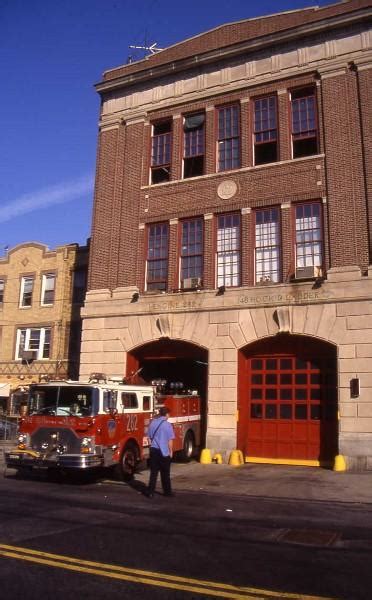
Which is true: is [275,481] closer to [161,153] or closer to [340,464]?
[340,464]

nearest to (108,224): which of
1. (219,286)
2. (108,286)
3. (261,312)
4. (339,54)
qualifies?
(108,286)

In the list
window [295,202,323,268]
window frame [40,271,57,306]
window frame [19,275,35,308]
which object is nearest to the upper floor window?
window [295,202,323,268]

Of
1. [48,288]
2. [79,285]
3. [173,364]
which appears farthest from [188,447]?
[48,288]

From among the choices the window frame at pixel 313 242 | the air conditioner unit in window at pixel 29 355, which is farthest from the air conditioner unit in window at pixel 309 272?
the air conditioner unit in window at pixel 29 355

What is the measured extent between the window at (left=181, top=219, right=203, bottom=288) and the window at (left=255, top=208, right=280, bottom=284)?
7.13 feet

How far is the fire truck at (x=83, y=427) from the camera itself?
41.2 ft

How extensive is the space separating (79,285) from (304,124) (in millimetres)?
17793

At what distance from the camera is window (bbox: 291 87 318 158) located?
64.1 ft

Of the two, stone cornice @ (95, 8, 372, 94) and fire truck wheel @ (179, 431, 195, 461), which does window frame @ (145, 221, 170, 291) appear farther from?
stone cornice @ (95, 8, 372, 94)

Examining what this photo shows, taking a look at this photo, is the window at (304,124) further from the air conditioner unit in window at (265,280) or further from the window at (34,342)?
the window at (34,342)

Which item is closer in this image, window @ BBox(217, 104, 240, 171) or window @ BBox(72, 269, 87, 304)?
window @ BBox(217, 104, 240, 171)

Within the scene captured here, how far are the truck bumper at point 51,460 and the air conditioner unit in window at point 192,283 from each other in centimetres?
843

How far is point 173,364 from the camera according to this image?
22.3 m

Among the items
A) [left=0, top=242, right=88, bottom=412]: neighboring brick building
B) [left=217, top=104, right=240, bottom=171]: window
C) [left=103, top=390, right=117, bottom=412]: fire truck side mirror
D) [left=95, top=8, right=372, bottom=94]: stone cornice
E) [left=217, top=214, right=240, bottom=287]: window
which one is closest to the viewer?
[left=103, top=390, right=117, bottom=412]: fire truck side mirror
